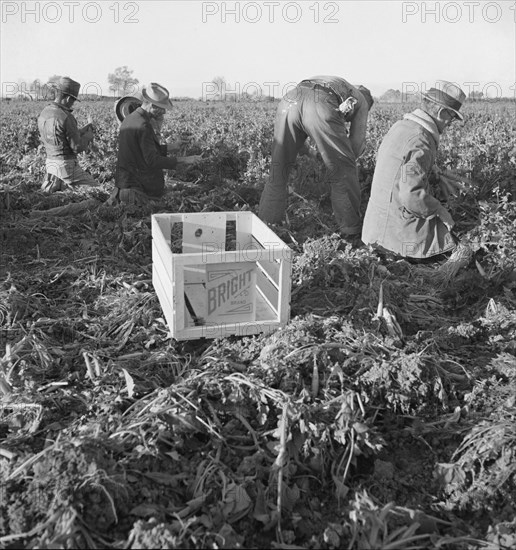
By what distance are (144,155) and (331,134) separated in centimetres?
218

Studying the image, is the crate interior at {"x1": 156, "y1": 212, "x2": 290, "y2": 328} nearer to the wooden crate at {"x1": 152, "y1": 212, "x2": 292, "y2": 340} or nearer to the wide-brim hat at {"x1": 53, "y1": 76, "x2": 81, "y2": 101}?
the wooden crate at {"x1": 152, "y1": 212, "x2": 292, "y2": 340}

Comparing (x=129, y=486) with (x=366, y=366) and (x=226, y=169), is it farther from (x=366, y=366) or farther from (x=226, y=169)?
(x=226, y=169)

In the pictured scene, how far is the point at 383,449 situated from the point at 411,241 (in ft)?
8.08

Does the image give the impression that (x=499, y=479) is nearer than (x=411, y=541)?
No

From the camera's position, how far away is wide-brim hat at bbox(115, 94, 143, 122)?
708 centimetres

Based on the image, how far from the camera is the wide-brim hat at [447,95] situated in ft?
15.6

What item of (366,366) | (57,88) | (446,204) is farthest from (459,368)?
(57,88)

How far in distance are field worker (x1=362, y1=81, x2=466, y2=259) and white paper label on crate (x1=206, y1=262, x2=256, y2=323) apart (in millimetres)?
1657

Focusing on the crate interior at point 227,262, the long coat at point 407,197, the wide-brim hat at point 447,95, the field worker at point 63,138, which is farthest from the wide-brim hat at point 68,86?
the wide-brim hat at point 447,95

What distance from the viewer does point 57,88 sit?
7789mm

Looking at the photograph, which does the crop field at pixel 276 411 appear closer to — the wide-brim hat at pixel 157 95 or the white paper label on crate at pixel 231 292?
the white paper label on crate at pixel 231 292

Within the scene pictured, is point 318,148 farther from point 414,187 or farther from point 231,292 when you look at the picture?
point 231,292

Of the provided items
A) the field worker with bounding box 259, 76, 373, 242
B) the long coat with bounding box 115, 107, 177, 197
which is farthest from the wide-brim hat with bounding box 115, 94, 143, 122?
the field worker with bounding box 259, 76, 373, 242

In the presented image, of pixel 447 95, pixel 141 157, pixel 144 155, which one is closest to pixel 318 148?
pixel 447 95
